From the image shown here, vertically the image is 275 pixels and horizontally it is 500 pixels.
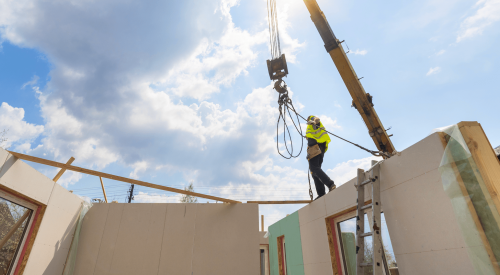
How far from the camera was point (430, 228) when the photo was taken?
227 centimetres

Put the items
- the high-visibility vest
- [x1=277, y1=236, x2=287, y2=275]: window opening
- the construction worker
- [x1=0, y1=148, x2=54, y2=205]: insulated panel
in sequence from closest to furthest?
[x1=0, y1=148, x2=54, y2=205]: insulated panel → the construction worker → the high-visibility vest → [x1=277, y1=236, x2=287, y2=275]: window opening

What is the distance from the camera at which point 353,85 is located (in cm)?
438

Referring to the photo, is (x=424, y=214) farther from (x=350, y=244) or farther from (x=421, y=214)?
(x=350, y=244)

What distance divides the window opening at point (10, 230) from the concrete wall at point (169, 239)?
1086mm

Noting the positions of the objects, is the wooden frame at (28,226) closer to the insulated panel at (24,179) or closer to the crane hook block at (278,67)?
the insulated panel at (24,179)

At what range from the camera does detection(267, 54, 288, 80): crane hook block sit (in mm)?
4676

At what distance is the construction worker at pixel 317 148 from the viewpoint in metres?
4.46

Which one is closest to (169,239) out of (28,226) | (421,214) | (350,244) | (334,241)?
(28,226)

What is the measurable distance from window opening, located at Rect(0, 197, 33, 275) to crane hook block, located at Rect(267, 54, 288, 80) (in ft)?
15.1

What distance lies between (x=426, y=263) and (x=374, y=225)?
0.52 m

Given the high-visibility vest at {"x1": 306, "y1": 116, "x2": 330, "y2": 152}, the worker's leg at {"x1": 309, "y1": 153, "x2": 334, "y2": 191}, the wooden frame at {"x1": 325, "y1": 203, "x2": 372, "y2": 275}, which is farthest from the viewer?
the high-visibility vest at {"x1": 306, "y1": 116, "x2": 330, "y2": 152}

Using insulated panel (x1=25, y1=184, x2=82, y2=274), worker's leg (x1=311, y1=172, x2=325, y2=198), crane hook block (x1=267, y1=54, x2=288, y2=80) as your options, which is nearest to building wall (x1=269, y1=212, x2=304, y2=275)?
worker's leg (x1=311, y1=172, x2=325, y2=198)

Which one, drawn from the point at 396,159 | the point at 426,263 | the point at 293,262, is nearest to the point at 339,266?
the point at 293,262

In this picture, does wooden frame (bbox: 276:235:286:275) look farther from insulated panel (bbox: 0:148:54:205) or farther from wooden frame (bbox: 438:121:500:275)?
insulated panel (bbox: 0:148:54:205)
